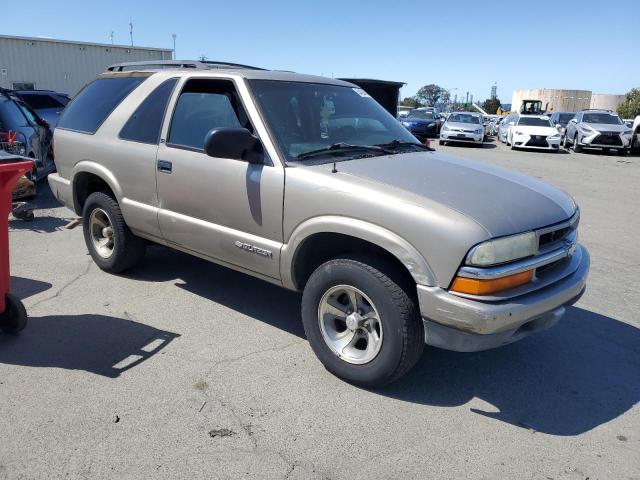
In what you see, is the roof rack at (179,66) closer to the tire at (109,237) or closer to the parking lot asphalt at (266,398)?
the tire at (109,237)

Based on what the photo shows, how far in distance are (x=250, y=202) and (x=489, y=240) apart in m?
1.62

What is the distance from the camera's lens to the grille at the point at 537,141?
20969 millimetres

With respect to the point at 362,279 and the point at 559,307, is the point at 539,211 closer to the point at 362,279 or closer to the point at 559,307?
the point at 559,307

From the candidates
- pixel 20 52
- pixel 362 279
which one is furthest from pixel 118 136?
pixel 20 52

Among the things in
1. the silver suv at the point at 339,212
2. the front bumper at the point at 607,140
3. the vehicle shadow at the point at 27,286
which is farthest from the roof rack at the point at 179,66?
the front bumper at the point at 607,140

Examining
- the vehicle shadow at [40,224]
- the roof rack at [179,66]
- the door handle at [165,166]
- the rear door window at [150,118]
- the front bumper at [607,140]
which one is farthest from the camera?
the front bumper at [607,140]

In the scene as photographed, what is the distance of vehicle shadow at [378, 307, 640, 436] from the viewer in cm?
311

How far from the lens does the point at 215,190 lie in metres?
3.80

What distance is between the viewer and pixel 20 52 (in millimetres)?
24703

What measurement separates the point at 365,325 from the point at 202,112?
2083 mm

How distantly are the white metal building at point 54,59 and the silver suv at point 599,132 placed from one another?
2094 centimetres

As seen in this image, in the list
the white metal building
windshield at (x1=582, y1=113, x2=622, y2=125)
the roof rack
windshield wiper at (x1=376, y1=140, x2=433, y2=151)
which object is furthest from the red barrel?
the white metal building

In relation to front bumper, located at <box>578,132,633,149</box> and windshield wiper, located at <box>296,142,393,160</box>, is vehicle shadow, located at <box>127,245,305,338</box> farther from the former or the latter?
front bumper, located at <box>578,132,633,149</box>

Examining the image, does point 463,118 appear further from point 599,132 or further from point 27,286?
point 27,286
